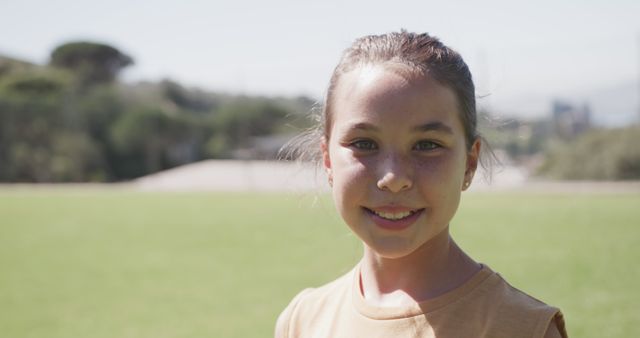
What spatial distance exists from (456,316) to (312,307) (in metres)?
0.33

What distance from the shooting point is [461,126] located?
1228mm

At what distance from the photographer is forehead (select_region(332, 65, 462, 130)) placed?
1154 millimetres

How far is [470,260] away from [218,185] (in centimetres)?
3060

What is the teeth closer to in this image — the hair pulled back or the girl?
the girl

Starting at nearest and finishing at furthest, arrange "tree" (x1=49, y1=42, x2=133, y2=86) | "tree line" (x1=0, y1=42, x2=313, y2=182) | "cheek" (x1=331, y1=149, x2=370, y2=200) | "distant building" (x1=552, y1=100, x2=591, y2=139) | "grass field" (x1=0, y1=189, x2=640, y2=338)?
"cheek" (x1=331, y1=149, x2=370, y2=200) < "grass field" (x1=0, y1=189, x2=640, y2=338) < "tree line" (x1=0, y1=42, x2=313, y2=182) < "distant building" (x1=552, y1=100, x2=591, y2=139) < "tree" (x1=49, y1=42, x2=133, y2=86)

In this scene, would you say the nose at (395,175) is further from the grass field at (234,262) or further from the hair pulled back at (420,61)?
the grass field at (234,262)

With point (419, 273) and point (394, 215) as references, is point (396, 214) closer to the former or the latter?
point (394, 215)

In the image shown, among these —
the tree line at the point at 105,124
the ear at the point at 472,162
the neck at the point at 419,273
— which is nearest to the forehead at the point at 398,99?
the ear at the point at 472,162

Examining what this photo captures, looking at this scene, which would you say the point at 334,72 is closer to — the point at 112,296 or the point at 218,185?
the point at 112,296

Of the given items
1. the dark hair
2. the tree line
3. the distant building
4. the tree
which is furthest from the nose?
the tree

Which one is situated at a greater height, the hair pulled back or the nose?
the hair pulled back

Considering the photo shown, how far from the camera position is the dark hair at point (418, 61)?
46.9 inches

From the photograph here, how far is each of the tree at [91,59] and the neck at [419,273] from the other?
193 ft

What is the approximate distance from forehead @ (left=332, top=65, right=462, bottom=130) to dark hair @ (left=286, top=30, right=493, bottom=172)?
0.02 metres
